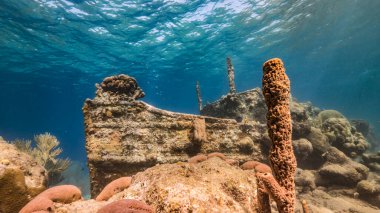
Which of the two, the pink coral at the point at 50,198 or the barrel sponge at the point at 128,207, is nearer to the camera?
the barrel sponge at the point at 128,207

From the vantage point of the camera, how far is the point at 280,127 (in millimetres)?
2791

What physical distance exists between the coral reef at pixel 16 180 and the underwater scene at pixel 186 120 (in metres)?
0.02

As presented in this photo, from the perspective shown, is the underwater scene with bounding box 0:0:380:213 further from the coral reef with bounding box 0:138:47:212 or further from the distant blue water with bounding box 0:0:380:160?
the distant blue water with bounding box 0:0:380:160

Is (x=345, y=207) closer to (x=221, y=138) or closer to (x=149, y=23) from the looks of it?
(x=221, y=138)

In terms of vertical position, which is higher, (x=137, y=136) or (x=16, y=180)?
(x=137, y=136)

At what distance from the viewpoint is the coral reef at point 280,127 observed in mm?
2721

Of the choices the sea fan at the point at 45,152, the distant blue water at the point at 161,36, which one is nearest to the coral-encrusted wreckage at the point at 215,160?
the sea fan at the point at 45,152

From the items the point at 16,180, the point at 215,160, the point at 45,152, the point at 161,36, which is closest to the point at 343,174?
the point at 215,160

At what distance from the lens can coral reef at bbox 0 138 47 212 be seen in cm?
419

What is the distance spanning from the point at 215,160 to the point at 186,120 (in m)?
2.40

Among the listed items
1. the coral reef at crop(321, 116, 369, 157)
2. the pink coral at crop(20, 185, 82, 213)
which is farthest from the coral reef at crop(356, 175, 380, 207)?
the pink coral at crop(20, 185, 82, 213)

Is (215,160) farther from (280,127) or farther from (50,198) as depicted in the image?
(50,198)

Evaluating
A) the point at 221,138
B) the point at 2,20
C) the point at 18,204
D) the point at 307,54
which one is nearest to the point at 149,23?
the point at 2,20

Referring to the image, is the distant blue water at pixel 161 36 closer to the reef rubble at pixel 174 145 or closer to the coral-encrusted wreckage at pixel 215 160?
the coral-encrusted wreckage at pixel 215 160
